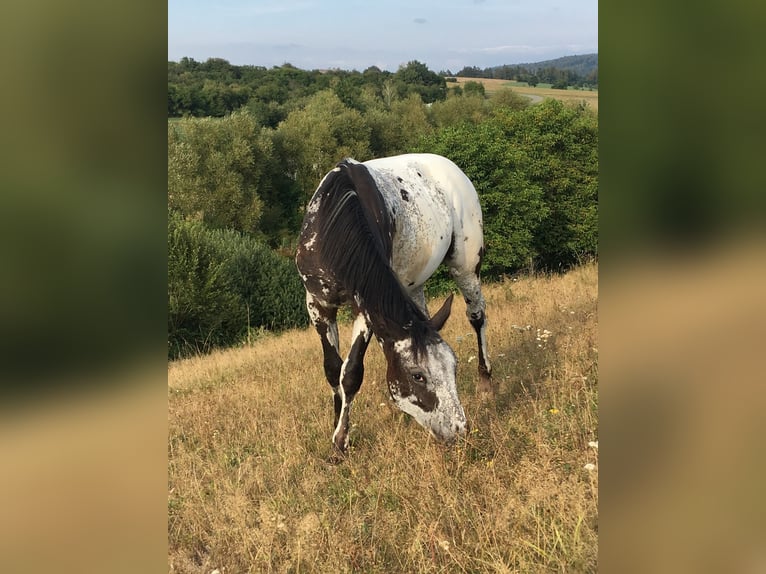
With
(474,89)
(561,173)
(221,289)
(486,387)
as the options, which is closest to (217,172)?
(221,289)

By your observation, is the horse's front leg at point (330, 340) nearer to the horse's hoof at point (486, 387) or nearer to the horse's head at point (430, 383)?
the horse's head at point (430, 383)

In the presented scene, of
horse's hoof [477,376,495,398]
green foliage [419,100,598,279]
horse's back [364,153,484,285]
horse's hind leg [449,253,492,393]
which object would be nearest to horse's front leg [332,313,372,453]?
horse's back [364,153,484,285]

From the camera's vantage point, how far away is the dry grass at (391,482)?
2721mm

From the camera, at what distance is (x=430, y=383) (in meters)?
3.40

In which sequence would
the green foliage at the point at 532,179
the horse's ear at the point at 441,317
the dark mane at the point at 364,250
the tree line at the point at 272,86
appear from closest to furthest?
the dark mane at the point at 364,250, the horse's ear at the point at 441,317, the green foliage at the point at 532,179, the tree line at the point at 272,86

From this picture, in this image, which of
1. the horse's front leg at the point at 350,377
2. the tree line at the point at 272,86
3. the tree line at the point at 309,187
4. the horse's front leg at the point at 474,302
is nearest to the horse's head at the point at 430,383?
the horse's front leg at the point at 350,377

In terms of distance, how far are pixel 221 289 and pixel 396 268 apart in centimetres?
2108

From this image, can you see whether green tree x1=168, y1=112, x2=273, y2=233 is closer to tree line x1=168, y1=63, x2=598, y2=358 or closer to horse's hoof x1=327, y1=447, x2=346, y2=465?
tree line x1=168, y1=63, x2=598, y2=358
